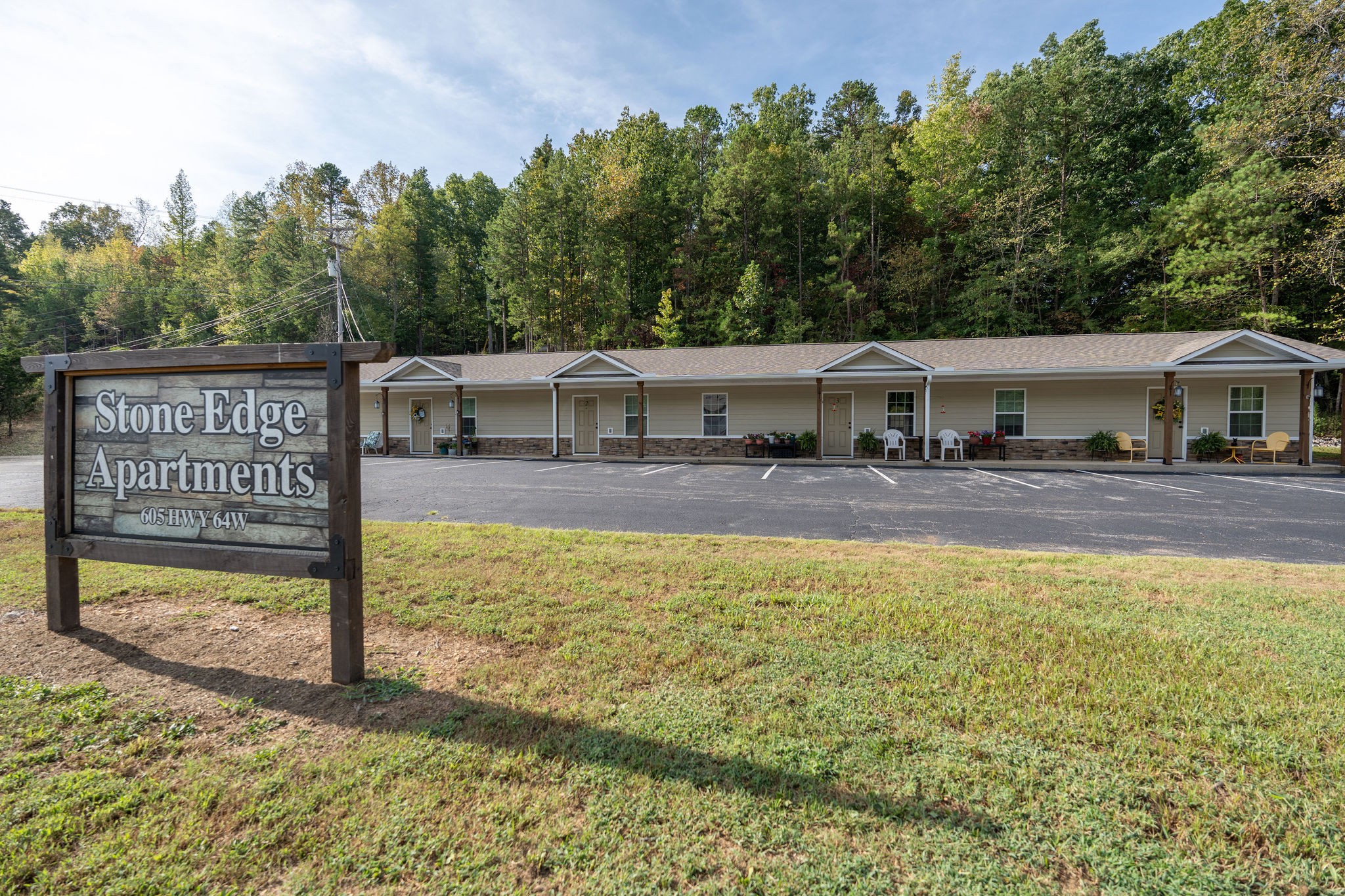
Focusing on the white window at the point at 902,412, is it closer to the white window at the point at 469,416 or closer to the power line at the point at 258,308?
the white window at the point at 469,416

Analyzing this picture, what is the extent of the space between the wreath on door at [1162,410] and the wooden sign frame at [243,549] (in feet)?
67.3

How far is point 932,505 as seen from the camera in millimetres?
8766

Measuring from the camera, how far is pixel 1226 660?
3.10 meters

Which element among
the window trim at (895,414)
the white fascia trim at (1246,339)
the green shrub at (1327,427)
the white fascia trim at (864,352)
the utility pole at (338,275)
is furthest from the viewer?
the utility pole at (338,275)

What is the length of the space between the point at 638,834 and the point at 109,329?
192 ft

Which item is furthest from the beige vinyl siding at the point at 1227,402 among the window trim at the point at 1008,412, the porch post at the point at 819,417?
the porch post at the point at 819,417

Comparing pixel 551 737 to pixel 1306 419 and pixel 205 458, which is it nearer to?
pixel 205 458

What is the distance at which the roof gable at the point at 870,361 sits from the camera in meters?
16.3

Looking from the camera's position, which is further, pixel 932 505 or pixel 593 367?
pixel 593 367

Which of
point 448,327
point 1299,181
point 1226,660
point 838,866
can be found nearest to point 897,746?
point 838,866

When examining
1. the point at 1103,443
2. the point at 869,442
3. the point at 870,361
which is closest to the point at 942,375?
the point at 870,361

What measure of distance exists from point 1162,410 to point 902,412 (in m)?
7.23

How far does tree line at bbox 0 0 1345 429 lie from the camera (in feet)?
68.1

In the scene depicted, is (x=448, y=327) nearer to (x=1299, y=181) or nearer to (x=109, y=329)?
(x=109, y=329)
